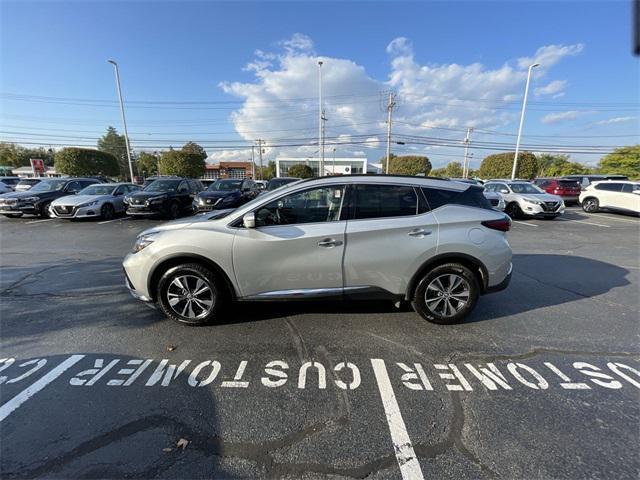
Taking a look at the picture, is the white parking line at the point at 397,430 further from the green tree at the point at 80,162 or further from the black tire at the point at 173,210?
the green tree at the point at 80,162

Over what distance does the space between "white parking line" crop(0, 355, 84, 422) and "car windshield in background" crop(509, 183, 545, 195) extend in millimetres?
16138

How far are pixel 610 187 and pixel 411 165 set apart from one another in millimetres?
55801

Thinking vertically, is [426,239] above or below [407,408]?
above

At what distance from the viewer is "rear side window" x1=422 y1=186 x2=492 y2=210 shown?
11.3 ft

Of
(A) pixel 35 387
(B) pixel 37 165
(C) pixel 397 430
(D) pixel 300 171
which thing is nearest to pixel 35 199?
(A) pixel 35 387

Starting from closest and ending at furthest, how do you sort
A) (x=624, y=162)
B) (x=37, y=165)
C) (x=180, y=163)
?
(x=37, y=165)
(x=180, y=163)
(x=624, y=162)

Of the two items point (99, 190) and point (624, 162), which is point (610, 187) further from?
point (624, 162)

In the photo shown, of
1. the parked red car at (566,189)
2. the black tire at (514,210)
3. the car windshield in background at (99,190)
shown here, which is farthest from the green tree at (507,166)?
the car windshield in background at (99,190)

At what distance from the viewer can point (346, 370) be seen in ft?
8.84

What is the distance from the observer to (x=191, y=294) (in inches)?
133

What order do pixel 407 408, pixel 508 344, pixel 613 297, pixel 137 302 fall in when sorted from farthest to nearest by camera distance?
pixel 613 297, pixel 137 302, pixel 508 344, pixel 407 408

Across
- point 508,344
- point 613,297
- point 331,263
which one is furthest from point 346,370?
point 613,297

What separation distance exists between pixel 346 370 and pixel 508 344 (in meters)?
1.86

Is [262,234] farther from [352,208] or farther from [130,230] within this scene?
[130,230]
